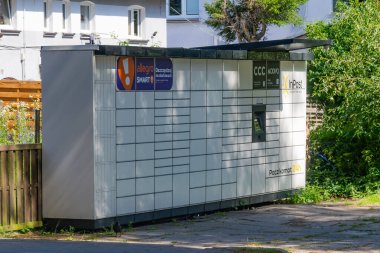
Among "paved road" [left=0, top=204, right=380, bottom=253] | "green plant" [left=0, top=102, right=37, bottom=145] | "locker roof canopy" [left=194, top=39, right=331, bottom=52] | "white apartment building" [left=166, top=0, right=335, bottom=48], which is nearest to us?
"paved road" [left=0, top=204, right=380, bottom=253]

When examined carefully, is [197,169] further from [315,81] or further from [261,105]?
[315,81]

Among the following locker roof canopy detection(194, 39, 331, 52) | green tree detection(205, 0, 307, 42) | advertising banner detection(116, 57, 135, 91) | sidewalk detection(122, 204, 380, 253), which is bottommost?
sidewalk detection(122, 204, 380, 253)

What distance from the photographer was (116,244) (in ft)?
37.3

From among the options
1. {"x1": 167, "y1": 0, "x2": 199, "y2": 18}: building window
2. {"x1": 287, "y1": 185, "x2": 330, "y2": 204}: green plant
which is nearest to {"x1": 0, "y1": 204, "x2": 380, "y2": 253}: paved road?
{"x1": 287, "y1": 185, "x2": 330, "y2": 204}: green plant

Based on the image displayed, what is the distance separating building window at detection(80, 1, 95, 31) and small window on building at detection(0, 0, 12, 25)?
13.3ft

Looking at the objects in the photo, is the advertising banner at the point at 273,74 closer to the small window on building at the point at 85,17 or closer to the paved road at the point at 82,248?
the paved road at the point at 82,248

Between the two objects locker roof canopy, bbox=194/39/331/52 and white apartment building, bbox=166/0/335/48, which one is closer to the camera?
locker roof canopy, bbox=194/39/331/52

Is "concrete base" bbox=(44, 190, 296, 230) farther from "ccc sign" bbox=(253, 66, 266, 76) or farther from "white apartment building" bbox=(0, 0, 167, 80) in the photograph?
"white apartment building" bbox=(0, 0, 167, 80)

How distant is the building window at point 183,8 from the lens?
5874cm

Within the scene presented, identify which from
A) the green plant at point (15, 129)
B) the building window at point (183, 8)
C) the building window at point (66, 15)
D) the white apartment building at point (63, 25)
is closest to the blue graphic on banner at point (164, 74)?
the green plant at point (15, 129)

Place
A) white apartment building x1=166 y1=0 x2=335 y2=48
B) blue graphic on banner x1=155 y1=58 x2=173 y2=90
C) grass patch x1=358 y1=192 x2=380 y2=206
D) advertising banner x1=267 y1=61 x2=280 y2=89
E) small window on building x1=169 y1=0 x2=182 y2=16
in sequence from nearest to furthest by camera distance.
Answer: blue graphic on banner x1=155 y1=58 x2=173 y2=90 < advertising banner x1=267 y1=61 x2=280 y2=89 < grass patch x1=358 y1=192 x2=380 y2=206 < white apartment building x1=166 y1=0 x2=335 y2=48 < small window on building x1=169 y1=0 x2=182 y2=16

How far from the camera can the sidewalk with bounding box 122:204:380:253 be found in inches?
468

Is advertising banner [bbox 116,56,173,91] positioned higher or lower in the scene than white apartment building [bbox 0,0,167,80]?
lower

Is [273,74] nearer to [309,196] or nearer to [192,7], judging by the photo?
[309,196]
